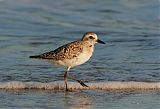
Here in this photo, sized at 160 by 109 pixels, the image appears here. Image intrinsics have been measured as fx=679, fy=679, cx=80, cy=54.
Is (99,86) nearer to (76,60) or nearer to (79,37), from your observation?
(76,60)

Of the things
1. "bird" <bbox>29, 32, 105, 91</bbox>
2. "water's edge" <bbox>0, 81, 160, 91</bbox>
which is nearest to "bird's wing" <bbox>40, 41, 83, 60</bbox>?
"bird" <bbox>29, 32, 105, 91</bbox>

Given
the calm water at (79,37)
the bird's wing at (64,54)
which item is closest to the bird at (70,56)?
the bird's wing at (64,54)

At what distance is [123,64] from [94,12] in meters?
6.31

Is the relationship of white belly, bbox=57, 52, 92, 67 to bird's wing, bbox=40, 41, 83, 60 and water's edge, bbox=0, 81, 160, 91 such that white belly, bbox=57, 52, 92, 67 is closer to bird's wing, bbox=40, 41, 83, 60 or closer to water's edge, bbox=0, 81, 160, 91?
bird's wing, bbox=40, 41, 83, 60

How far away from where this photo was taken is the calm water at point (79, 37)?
361 inches

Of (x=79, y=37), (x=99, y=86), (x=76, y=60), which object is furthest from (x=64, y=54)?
(x=79, y=37)

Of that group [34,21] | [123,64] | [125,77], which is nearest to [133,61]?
[123,64]

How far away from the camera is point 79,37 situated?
14.2 meters

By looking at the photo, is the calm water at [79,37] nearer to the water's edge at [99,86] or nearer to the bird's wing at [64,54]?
the water's edge at [99,86]

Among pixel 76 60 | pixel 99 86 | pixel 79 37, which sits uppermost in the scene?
pixel 79 37

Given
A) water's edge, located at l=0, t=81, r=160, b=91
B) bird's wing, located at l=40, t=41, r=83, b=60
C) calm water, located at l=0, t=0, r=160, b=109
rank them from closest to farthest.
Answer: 1. calm water, located at l=0, t=0, r=160, b=109
2. water's edge, located at l=0, t=81, r=160, b=91
3. bird's wing, located at l=40, t=41, r=83, b=60

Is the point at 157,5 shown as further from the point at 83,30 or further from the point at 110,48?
the point at 110,48

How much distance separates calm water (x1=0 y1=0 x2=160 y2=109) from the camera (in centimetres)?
918

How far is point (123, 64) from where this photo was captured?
11.4 metres
